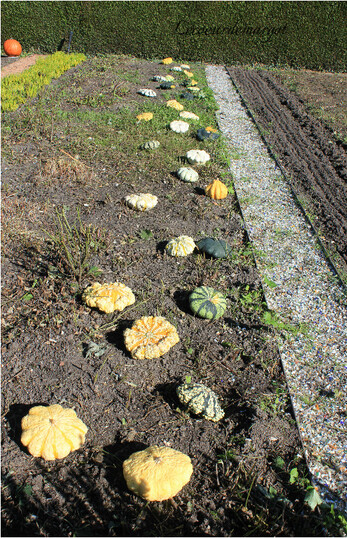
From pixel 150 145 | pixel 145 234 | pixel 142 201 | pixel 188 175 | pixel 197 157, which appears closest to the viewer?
pixel 145 234

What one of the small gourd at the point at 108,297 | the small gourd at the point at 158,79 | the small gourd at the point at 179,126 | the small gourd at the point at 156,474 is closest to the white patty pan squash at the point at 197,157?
the small gourd at the point at 179,126

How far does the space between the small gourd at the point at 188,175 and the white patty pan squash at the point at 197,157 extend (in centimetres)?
52

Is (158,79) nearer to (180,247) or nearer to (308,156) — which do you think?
(308,156)

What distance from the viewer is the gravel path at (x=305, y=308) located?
2863 mm

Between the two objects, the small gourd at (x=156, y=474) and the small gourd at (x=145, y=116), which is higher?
the small gourd at (x=145, y=116)

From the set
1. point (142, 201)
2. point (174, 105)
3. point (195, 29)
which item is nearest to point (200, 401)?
point (142, 201)

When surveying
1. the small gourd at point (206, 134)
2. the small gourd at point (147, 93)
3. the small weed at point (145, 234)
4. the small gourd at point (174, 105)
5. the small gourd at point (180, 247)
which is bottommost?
the small weed at point (145, 234)

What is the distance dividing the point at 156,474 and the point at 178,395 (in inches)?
27.6

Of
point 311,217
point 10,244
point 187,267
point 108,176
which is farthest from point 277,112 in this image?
point 10,244

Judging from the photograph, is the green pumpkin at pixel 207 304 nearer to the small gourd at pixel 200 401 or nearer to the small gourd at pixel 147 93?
the small gourd at pixel 200 401

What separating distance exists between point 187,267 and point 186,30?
14.5m

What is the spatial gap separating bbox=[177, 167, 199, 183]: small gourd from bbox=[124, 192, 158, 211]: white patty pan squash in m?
1.02

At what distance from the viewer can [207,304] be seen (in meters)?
3.75

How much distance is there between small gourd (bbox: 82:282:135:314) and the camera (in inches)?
143
